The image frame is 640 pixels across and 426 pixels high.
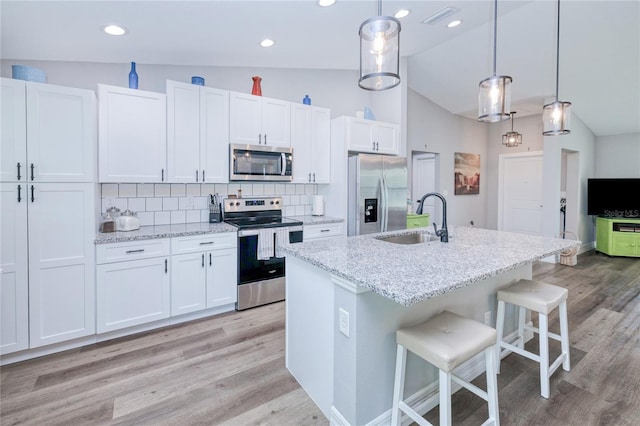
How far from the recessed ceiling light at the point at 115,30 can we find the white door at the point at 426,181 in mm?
5095

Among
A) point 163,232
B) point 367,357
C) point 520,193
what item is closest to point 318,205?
point 163,232

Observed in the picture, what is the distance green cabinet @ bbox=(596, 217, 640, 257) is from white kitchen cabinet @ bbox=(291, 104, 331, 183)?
5663 millimetres

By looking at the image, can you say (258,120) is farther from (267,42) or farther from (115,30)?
(115,30)

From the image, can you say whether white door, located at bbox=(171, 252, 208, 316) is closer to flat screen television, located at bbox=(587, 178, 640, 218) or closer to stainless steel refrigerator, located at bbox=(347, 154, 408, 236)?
stainless steel refrigerator, located at bbox=(347, 154, 408, 236)

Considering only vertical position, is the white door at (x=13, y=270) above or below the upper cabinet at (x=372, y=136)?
below

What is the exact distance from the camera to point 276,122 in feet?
12.6

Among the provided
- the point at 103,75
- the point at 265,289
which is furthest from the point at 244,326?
the point at 103,75

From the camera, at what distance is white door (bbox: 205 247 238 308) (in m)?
3.19

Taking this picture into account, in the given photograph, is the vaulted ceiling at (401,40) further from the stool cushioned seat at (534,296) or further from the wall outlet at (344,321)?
the stool cushioned seat at (534,296)

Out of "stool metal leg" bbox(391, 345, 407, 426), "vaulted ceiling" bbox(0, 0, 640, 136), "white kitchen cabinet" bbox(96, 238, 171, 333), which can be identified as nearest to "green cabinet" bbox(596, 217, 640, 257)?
"vaulted ceiling" bbox(0, 0, 640, 136)

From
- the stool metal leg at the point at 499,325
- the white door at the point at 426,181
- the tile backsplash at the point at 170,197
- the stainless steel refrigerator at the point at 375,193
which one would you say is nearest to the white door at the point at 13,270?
the tile backsplash at the point at 170,197

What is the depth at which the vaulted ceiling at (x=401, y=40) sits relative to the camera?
249 cm

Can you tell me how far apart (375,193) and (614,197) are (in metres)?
5.22

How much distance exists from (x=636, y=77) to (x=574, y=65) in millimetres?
922
